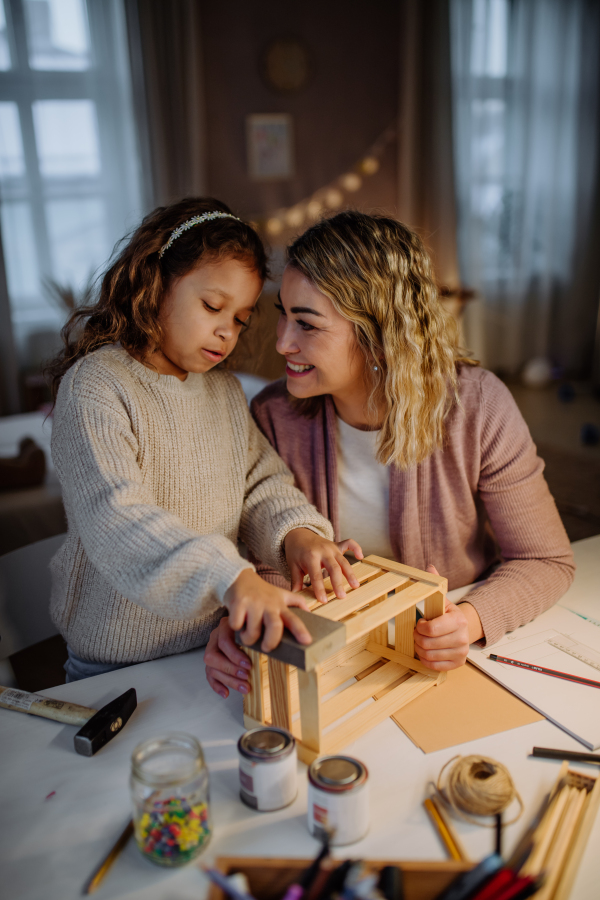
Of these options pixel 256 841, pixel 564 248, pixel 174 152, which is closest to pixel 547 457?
pixel 564 248

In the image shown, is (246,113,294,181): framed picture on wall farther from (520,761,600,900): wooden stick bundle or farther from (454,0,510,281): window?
(520,761,600,900): wooden stick bundle

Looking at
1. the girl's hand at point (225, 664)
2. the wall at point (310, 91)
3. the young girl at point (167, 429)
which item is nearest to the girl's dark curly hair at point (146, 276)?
the young girl at point (167, 429)

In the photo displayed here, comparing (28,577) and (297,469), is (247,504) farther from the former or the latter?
(28,577)

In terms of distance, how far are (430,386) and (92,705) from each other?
32.4 inches

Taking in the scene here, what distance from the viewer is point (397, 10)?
185 inches

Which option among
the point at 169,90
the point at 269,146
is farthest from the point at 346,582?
the point at 269,146

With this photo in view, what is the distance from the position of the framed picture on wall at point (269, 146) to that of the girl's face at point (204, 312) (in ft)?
12.2

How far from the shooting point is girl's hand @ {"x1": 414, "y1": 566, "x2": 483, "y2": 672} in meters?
0.96

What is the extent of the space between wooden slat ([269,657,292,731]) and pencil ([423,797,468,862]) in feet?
0.62

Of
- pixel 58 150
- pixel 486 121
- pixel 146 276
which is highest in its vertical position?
pixel 486 121

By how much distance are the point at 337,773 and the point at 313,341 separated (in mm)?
786

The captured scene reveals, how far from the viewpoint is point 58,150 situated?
390 centimetres

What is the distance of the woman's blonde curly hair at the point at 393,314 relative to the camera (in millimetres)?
1225

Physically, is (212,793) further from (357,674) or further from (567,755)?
(567,755)
